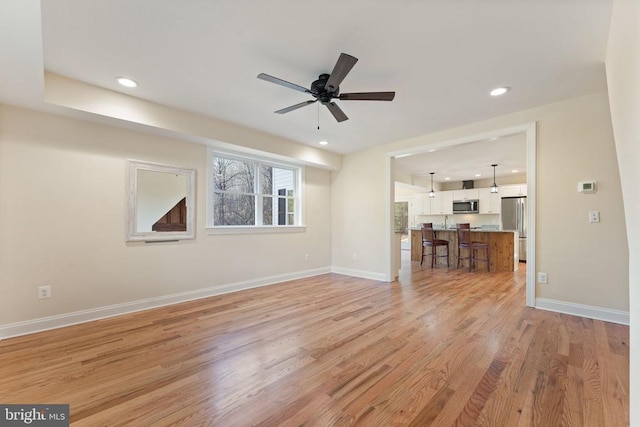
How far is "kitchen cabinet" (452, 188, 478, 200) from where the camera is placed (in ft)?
27.9

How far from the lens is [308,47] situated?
85.9 inches

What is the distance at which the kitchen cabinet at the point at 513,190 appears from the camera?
7617 mm

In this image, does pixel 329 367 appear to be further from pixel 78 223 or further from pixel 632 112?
pixel 78 223

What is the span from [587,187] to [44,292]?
5958 millimetres

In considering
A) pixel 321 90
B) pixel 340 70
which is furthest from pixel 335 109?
pixel 340 70

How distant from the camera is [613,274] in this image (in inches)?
114

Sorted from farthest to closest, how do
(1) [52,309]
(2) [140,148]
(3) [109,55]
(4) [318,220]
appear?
(4) [318,220], (2) [140,148], (1) [52,309], (3) [109,55]

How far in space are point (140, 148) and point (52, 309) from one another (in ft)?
6.48

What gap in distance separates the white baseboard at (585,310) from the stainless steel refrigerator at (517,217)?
197 inches

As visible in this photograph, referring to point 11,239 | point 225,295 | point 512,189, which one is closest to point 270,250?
point 225,295

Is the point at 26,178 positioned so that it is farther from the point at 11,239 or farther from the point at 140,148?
the point at 140,148

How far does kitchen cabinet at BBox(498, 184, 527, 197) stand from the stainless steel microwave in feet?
2.37

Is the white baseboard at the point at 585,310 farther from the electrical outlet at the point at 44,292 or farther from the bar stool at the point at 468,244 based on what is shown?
the electrical outlet at the point at 44,292

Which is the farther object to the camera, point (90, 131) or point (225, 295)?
point (225, 295)
